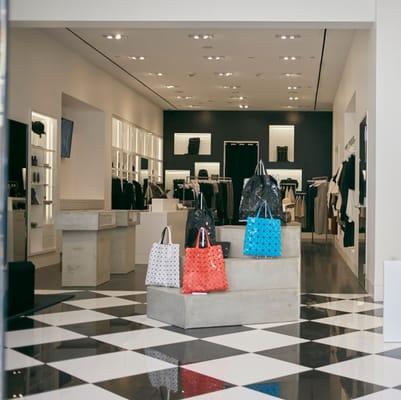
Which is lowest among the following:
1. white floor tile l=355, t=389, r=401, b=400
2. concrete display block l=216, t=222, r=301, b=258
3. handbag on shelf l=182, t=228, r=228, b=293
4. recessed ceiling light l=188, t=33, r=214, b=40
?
white floor tile l=355, t=389, r=401, b=400

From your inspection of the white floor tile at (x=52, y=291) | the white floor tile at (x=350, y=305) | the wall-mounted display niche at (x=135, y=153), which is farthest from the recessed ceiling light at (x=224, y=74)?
the white floor tile at (x=350, y=305)

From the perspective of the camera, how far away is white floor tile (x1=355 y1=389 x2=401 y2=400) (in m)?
2.85

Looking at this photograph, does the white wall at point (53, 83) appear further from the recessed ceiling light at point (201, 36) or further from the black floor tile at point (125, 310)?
the black floor tile at point (125, 310)

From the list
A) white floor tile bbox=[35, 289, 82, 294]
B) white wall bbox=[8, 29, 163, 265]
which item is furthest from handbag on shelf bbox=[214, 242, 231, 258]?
white wall bbox=[8, 29, 163, 265]

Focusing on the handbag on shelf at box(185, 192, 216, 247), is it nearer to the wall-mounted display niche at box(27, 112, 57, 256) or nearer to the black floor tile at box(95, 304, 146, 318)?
the black floor tile at box(95, 304, 146, 318)

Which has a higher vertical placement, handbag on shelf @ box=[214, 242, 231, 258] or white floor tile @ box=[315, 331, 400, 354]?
handbag on shelf @ box=[214, 242, 231, 258]

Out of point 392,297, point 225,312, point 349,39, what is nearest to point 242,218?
point 225,312

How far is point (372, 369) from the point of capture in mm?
3402

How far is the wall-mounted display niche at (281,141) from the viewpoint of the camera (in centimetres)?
1758

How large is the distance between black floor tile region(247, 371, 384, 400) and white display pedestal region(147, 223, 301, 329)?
1385mm

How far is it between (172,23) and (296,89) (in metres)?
7.56

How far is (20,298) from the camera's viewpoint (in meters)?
5.20

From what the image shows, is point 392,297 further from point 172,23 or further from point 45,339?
point 172,23

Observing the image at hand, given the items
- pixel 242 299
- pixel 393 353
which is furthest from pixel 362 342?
pixel 242 299
